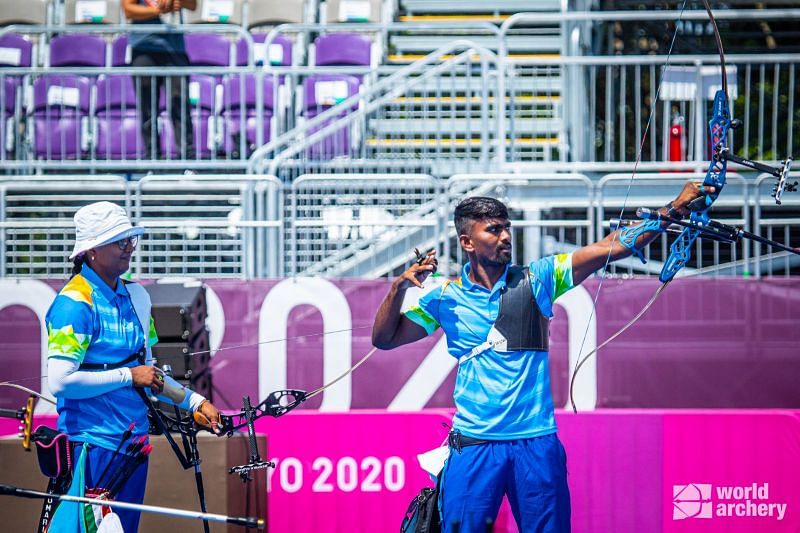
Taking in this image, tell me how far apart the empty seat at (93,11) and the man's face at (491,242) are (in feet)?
30.8

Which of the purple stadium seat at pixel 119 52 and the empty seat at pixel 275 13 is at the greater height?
the empty seat at pixel 275 13

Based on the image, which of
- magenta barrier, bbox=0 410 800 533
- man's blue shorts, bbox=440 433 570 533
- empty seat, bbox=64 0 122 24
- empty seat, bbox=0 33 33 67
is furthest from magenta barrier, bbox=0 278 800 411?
empty seat, bbox=64 0 122 24

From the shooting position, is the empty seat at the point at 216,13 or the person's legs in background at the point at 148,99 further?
the empty seat at the point at 216,13

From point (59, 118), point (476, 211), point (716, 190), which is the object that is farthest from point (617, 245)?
point (59, 118)

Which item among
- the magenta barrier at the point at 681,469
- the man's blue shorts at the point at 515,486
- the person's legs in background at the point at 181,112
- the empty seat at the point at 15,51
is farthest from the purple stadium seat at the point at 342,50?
the man's blue shorts at the point at 515,486

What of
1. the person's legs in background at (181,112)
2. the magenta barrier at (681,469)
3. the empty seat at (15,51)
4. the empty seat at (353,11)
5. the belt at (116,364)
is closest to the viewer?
the belt at (116,364)

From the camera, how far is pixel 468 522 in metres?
4.78

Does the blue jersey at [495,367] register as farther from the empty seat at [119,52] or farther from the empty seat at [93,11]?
the empty seat at [93,11]

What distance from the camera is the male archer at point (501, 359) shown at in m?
4.78

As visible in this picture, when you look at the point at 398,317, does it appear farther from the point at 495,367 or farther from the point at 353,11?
the point at 353,11

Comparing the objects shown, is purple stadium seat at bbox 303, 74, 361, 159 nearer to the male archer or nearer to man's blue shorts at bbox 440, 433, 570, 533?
the male archer

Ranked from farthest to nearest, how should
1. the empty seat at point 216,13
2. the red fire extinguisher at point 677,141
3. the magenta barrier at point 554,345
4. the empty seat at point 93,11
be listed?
the empty seat at point 93,11, the empty seat at point 216,13, the red fire extinguisher at point 677,141, the magenta barrier at point 554,345

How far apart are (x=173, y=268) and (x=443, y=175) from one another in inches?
105

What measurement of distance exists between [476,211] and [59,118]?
7.09 m
